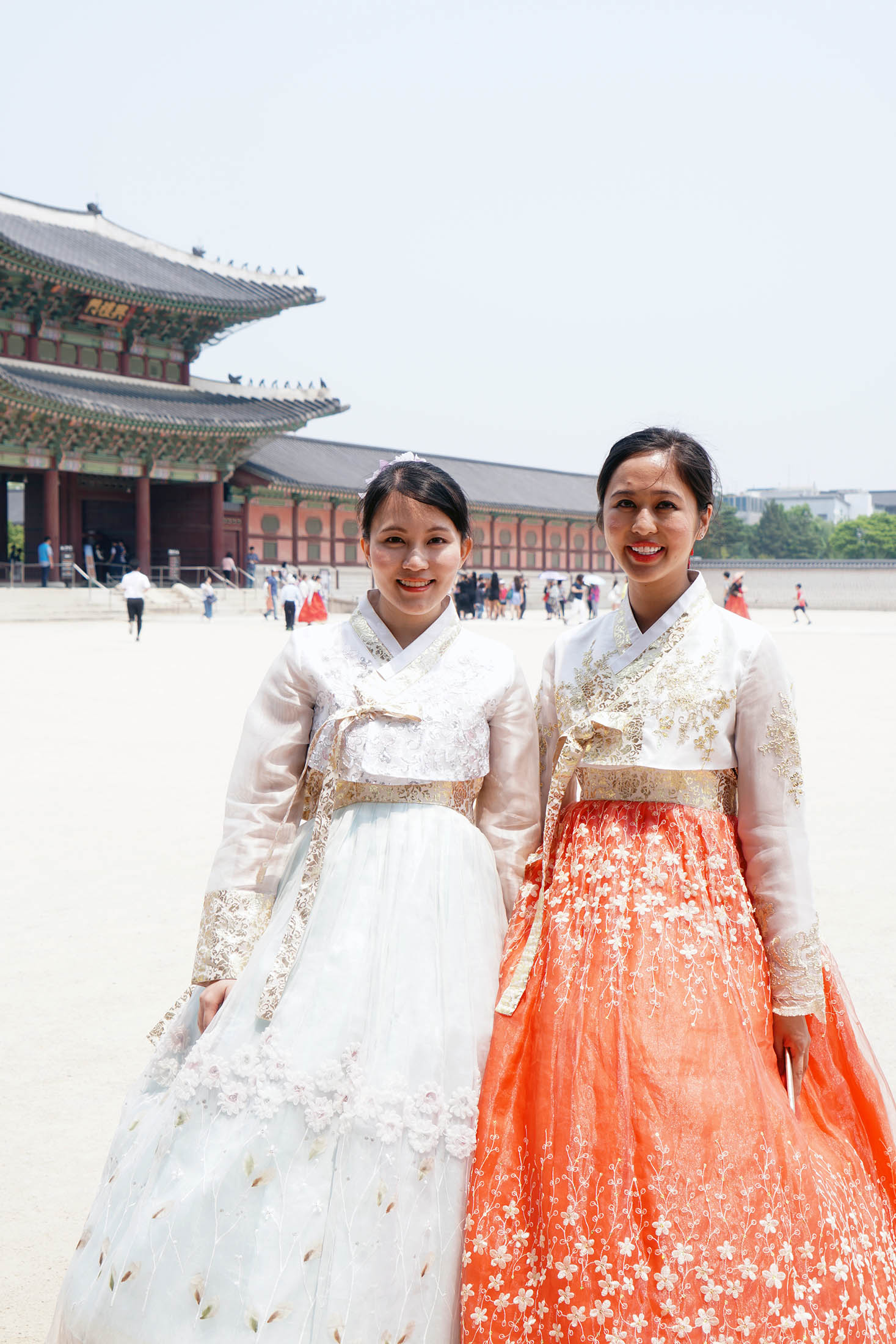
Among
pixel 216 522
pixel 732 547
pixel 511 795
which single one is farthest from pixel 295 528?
pixel 732 547

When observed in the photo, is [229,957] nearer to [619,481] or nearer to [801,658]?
[619,481]

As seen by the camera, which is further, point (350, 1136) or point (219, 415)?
point (219, 415)

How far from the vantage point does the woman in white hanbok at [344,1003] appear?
155cm

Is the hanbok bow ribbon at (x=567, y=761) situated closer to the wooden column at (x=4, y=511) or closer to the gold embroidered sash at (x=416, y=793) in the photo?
the gold embroidered sash at (x=416, y=793)

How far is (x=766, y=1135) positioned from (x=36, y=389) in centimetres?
2455

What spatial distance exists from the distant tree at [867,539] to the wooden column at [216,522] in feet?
131

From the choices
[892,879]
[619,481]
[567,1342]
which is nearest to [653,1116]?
[567,1342]

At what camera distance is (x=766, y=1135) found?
5.24 ft

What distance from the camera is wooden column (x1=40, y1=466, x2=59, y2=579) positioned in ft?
82.5

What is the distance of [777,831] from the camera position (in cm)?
188

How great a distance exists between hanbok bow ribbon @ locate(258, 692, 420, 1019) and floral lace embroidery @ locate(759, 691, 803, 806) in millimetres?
618

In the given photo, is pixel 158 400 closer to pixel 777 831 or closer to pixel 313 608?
pixel 313 608

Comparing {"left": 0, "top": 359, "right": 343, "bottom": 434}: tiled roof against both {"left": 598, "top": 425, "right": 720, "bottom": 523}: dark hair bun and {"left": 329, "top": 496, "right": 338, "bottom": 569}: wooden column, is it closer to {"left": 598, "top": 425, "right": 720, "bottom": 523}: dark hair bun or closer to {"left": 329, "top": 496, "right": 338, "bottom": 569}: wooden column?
{"left": 329, "top": 496, "right": 338, "bottom": 569}: wooden column

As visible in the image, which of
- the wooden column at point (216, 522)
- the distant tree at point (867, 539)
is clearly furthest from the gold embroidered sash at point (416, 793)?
the distant tree at point (867, 539)
